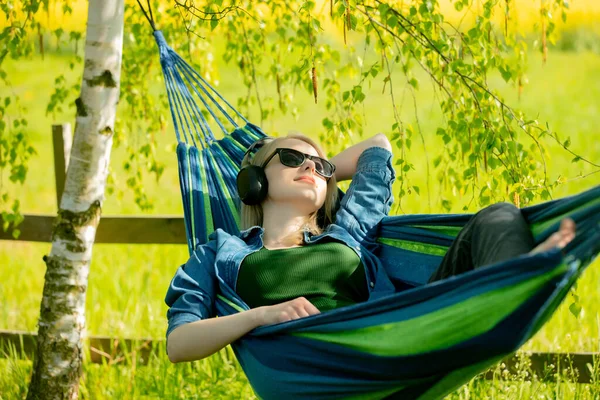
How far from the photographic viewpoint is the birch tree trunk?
8.54 ft

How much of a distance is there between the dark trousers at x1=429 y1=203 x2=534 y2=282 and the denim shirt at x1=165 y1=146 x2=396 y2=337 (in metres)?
0.38

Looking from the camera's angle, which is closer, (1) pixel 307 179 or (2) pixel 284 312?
(2) pixel 284 312

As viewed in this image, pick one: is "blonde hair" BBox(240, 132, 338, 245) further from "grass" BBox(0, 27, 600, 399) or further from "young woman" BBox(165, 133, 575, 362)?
"grass" BBox(0, 27, 600, 399)

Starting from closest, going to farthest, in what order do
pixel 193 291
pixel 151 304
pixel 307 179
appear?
pixel 193 291 → pixel 307 179 → pixel 151 304

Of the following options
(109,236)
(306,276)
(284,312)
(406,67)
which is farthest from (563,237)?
(109,236)

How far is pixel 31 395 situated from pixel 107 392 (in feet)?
1.52

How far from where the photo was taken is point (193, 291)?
2.27m

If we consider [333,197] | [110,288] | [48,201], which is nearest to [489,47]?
[333,197]

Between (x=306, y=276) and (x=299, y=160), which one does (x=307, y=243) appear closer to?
(x=306, y=276)

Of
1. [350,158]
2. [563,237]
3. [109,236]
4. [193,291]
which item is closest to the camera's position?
[563,237]

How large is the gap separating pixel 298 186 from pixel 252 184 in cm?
15

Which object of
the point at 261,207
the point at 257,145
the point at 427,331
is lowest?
the point at 427,331

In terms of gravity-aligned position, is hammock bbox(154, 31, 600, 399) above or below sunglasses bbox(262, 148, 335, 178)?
below

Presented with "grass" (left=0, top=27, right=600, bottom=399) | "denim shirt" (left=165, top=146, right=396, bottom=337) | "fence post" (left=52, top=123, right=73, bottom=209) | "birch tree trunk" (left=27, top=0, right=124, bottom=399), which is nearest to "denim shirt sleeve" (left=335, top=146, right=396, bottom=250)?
"denim shirt" (left=165, top=146, right=396, bottom=337)
